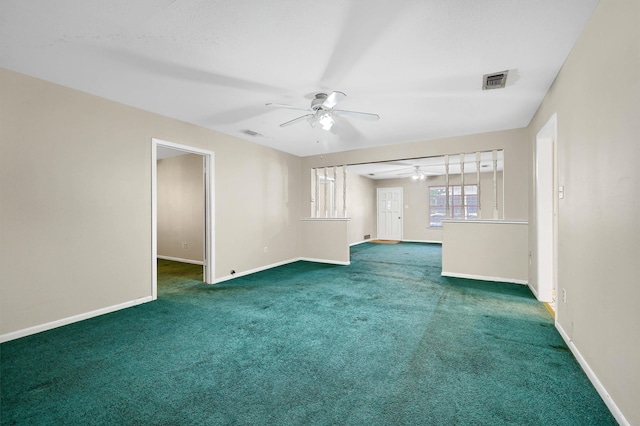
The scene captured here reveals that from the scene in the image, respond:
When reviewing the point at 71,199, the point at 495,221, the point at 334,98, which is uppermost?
the point at 334,98

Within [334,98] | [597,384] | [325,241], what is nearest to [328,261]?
[325,241]

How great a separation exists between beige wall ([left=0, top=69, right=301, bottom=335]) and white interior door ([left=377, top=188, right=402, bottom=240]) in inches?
303

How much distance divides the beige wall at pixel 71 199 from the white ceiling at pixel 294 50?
278 millimetres

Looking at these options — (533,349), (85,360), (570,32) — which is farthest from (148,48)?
(533,349)

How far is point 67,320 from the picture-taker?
2.89 metres

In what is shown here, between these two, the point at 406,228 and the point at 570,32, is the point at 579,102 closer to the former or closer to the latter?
the point at 570,32

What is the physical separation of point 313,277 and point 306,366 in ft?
9.19

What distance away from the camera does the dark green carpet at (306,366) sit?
1.58 meters

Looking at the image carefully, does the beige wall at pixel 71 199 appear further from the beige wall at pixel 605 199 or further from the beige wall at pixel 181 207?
the beige wall at pixel 605 199

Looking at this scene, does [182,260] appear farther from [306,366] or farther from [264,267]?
[306,366]

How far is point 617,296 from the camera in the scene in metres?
1.53

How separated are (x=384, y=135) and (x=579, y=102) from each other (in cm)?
295

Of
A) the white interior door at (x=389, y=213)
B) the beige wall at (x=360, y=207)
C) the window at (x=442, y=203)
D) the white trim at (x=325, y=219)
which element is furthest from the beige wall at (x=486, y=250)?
the white interior door at (x=389, y=213)

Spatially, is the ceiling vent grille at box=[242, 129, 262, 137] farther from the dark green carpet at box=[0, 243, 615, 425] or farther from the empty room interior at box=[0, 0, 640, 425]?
the dark green carpet at box=[0, 243, 615, 425]
